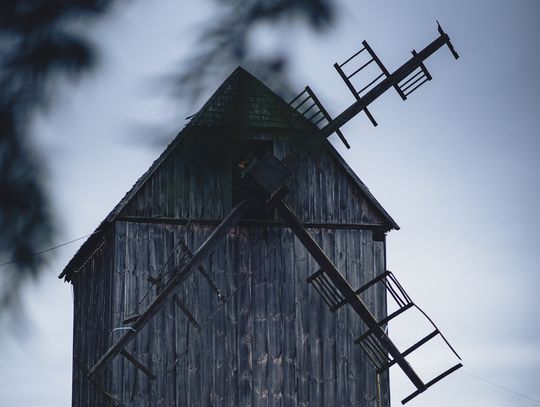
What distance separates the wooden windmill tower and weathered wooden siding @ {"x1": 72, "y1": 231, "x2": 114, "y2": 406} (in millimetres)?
60

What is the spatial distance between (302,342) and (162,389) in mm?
2299

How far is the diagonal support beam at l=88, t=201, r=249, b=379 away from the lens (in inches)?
512

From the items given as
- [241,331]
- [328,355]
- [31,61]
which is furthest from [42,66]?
[328,355]

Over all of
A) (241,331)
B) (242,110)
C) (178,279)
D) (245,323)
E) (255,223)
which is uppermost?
(255,223)

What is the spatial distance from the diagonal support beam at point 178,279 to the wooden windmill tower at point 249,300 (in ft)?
0.06

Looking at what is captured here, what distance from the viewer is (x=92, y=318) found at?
15.1 metres

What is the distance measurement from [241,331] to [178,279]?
1368 millimetres

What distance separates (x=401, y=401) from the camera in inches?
575

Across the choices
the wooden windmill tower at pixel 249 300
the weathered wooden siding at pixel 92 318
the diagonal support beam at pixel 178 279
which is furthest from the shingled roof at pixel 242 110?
the weathered wooden siding at pixel 92 318

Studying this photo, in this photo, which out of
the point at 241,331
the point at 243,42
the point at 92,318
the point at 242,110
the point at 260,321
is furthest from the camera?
the point at 92,318

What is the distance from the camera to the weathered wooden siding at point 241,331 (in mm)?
13531

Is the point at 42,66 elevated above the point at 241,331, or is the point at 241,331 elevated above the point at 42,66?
the point at 42,66

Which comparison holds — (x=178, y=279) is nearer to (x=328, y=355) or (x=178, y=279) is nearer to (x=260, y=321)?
(x=260, y=321)

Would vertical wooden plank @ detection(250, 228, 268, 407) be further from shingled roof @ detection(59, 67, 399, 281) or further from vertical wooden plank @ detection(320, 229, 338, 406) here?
shingled roof @ detection(59, 67, 399, 281)
